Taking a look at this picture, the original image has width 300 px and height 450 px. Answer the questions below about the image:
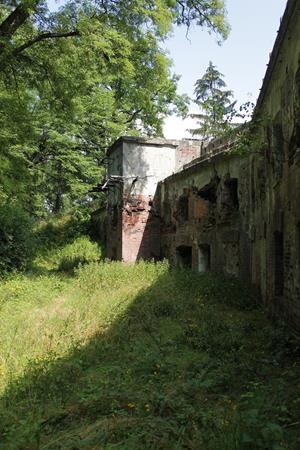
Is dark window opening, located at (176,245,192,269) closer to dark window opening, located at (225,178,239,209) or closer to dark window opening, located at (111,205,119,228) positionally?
dark window opening, located at (111,205,119,228)

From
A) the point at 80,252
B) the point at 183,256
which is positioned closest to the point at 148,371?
the point at 183,256

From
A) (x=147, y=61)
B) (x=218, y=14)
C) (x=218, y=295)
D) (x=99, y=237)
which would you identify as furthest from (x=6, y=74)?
(x=99, y=237)

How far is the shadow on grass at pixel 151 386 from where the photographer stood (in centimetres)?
427

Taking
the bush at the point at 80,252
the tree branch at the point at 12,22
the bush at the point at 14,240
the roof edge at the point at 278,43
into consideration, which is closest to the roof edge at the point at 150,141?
the bush at the point at 14,240

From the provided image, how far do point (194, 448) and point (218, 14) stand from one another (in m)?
13.9

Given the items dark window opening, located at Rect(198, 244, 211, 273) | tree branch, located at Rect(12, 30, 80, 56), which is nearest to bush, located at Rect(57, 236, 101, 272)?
dark window opening, located at Rect(198, 244, 211, 273)

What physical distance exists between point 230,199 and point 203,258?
2.70 m

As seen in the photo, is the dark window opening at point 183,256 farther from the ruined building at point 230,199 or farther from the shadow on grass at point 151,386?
the shadow on grass at point 151,386

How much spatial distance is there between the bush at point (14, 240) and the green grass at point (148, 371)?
3.40 m

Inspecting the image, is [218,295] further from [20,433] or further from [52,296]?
[20,433]

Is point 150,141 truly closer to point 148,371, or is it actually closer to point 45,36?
point 45,36

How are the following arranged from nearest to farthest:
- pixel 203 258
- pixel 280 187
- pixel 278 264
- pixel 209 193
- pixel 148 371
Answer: pixel 148 371 < pixel 280 187 < pixel 278 264 < pixel 209 193 < pixel 203 258

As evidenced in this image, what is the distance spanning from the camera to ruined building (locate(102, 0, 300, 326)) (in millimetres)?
7379

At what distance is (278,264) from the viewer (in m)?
8.81
